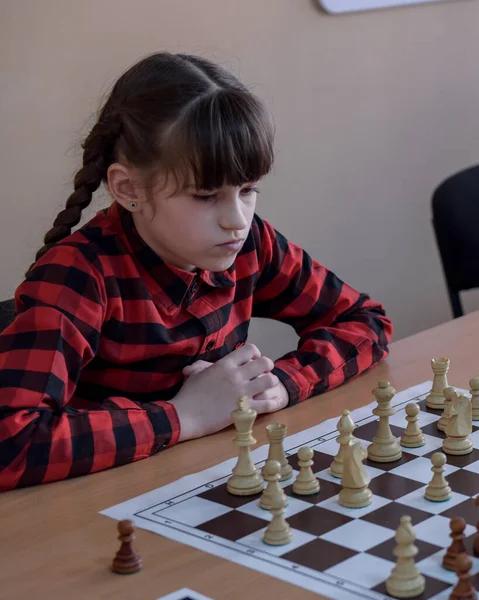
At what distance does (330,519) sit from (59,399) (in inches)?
17.5

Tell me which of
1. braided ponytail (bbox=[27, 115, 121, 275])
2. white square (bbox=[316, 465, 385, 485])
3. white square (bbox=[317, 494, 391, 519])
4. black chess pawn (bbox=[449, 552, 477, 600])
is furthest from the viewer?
braided ponytail (bbox=[27, 115, 121, 275])

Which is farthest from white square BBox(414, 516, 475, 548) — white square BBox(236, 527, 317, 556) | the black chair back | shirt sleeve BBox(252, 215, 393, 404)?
the black chair back

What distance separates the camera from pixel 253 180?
56.5 inches

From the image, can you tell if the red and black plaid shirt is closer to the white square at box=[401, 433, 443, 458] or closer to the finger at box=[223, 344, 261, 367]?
the finger at box=[223, 344, 261, 367]

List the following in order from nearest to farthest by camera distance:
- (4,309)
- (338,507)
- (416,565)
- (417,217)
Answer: (416,565) → (338,507) → (4,309) → (417,217)

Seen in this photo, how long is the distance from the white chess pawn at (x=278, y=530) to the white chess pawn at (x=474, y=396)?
462 millimetres

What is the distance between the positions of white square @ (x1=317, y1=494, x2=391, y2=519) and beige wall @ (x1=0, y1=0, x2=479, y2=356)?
129 centimetres

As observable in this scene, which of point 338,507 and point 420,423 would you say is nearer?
point 338,507

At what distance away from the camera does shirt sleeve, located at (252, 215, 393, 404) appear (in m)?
1.67

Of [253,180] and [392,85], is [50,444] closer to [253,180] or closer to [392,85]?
[253,180]

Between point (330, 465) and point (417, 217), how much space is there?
213cm

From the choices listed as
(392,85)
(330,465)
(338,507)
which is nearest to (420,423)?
(330,465)

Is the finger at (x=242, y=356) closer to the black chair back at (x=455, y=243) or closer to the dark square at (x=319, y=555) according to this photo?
the dark square at (x=319, y=555)

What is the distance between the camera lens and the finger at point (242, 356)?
1.52m
